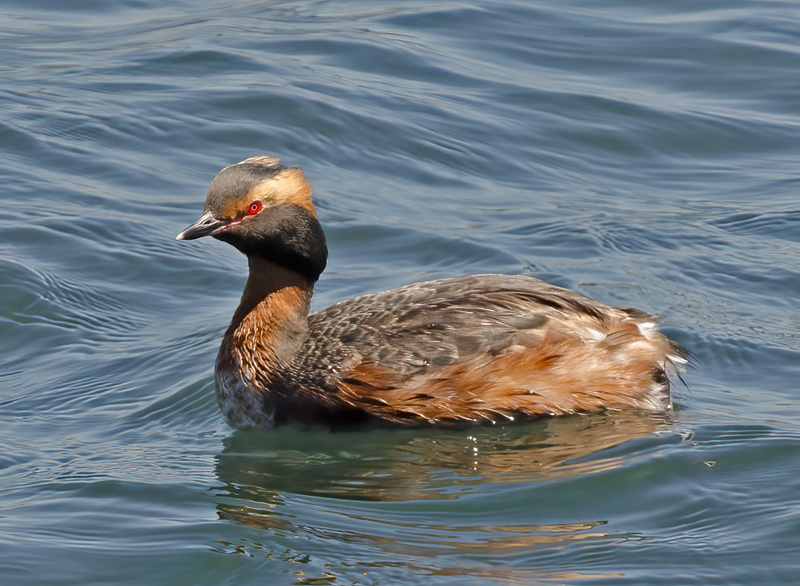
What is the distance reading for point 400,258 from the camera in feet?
31.9

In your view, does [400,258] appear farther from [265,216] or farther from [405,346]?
[405,346]

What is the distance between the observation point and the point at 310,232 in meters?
7.30

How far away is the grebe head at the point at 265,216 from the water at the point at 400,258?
1.15 metres

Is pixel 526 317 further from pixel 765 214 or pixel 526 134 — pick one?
pixel 526 134

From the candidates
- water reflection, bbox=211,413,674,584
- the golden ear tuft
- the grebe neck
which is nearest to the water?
water reflection, bbox=211,413,674,584

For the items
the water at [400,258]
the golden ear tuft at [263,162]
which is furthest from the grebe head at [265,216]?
the water at [400,258]

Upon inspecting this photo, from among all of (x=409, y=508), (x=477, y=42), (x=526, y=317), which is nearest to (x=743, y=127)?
(x=477, y=42)

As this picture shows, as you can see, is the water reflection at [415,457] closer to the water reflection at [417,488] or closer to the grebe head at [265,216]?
the water reflection at [417,488]

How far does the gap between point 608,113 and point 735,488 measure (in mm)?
7651

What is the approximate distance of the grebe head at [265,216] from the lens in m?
6.96

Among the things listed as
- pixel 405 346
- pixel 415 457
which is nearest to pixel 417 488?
pixel 415 457

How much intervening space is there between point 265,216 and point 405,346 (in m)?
1.21

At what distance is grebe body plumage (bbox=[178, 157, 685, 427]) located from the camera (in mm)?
6801

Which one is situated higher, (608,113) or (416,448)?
(608,113)
